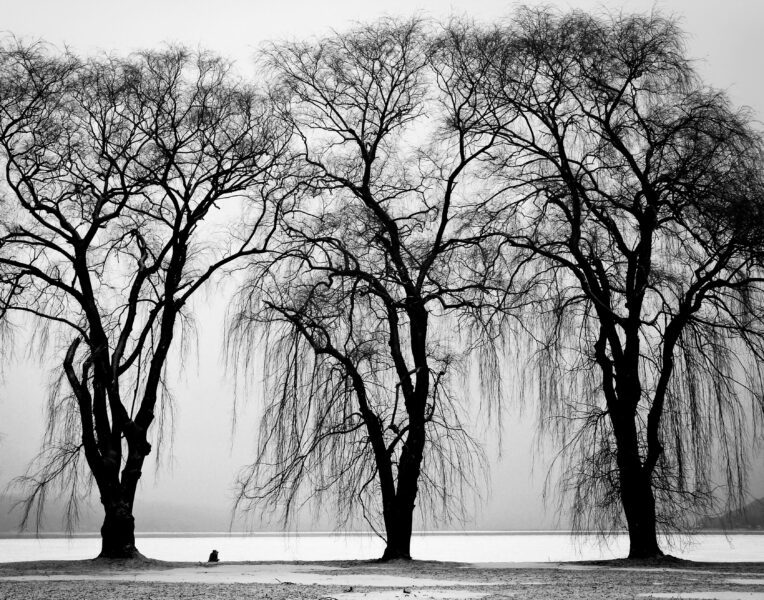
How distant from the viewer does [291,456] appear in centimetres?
1275

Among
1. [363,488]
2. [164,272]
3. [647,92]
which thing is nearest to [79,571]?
[363,488]

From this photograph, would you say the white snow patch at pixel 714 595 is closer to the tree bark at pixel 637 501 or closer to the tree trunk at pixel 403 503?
the tree bark at pixel 637 501

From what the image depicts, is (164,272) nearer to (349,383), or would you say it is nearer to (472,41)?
(349,383)

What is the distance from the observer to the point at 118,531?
44.2 feet

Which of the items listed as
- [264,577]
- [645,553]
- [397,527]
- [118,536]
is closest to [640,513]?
[645,553]

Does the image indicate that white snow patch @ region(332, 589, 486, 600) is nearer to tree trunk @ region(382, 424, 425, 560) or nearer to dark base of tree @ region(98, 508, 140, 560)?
tree trunk @ region(382, 424, 425, 560)

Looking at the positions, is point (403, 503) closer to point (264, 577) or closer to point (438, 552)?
point (264, 577)

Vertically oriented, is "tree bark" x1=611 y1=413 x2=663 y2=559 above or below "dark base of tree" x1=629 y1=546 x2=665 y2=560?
above

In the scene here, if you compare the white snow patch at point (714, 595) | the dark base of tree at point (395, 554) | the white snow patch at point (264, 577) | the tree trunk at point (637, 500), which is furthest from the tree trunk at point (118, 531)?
the white snow patch at point (714, 595)

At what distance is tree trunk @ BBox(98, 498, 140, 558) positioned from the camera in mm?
13391

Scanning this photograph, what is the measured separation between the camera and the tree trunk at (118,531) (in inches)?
527

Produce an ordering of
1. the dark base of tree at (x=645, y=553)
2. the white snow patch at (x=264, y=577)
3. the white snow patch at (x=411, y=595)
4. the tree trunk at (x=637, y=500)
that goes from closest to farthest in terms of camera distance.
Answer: the white snow patch at (x=411, y=595) → the white snow patch at (x=264, y=577) → the dark base of tree at (x=645, y=553) → the tree trunk at (x=637, y=500)

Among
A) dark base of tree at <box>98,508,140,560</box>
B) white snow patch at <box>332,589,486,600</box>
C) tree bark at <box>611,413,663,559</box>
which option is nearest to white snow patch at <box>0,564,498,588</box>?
white snow patch at <box>332,589,486,600</box>

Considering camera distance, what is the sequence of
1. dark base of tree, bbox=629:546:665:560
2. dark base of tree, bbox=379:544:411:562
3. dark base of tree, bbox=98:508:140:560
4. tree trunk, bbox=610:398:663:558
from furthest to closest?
dark base of tree, bbox=379:544:411:562 < dark base of tree, bbox=98:508:140:560 < tree trunk, bbox=610:398:663:558 < dark base of tree, bbox=629:546:665:560
